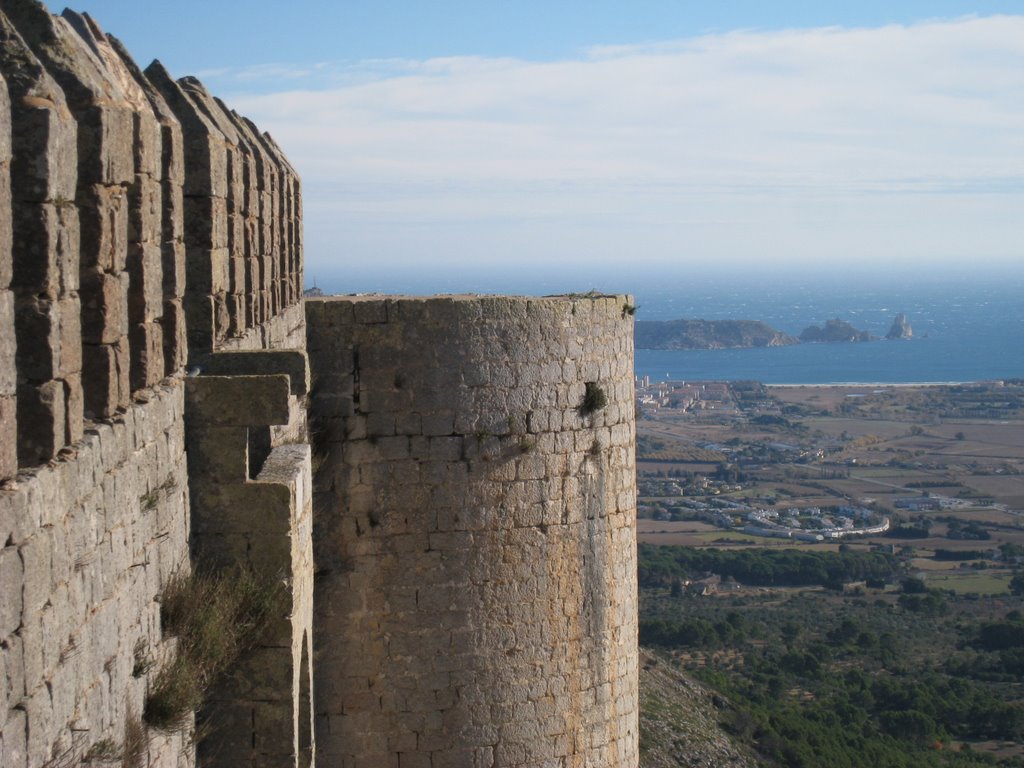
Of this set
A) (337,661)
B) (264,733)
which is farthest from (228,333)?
(337,661)

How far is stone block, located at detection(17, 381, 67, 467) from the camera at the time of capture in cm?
417

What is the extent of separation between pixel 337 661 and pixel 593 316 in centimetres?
275

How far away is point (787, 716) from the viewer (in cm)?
3005

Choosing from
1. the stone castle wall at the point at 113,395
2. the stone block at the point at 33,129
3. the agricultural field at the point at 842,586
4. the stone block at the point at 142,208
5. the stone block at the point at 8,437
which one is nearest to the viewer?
the stone block at the point at 8,437

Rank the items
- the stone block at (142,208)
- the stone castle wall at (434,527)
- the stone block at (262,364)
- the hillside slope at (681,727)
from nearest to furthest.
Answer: the stone block at (142,208) < the stone block at (262,364) < the stone castle wall at (434,527) < the hillside slope at (681,727)

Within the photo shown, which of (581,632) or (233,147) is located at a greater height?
(233,147)

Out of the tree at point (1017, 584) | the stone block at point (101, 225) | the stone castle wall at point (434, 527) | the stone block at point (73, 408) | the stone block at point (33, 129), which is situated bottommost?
the tree at point (1017, 584)

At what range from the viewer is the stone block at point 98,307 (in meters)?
4.89

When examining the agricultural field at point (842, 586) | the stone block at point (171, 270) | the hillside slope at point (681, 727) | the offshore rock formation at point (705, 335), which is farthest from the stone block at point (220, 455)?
the offshore rock formation at point (705, 335)

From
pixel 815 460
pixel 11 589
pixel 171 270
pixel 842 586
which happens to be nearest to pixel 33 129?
pixel 11 589

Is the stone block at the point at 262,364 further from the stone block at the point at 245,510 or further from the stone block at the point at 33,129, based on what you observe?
the stone block at the point at 33,129

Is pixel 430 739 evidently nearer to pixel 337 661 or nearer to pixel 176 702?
pixel 337 661

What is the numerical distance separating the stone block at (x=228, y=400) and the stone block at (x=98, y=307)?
1229 millimetres

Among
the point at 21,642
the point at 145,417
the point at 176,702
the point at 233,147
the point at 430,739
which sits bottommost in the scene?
the point at 430,739
